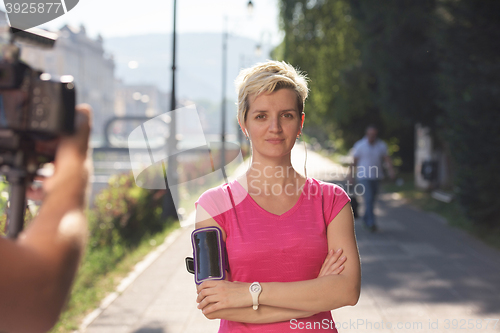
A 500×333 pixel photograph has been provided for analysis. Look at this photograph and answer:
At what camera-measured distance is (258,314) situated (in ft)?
6.06

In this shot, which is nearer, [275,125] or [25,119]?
[25,119]

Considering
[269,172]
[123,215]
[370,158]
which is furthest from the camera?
[370,158]

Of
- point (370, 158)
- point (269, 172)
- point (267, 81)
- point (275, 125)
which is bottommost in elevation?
point (370, 158)

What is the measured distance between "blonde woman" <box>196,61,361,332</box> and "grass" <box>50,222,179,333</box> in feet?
10.2

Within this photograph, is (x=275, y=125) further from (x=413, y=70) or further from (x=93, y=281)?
(x=413, y=70)

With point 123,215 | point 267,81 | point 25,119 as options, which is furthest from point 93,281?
point 25,119

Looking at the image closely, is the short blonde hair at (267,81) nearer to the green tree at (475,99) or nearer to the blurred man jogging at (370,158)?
the blurred man jogging at (370,158)

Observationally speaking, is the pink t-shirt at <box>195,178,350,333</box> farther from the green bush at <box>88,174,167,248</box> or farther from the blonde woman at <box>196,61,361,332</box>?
the green bush at <box>88,174,167,248</box>

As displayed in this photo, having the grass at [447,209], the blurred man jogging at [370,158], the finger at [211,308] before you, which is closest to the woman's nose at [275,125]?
the finger at [211,308]

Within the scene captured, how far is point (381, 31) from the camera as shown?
1505cm

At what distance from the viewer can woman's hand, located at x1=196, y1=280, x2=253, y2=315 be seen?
5.92 ft


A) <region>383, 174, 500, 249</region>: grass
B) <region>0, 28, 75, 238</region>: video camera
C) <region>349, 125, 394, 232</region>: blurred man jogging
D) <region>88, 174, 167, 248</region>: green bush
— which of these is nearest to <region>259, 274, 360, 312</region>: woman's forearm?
<region>0, 28, 75, 238</region>: video camera

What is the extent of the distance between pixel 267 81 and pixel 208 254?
2.24 ft

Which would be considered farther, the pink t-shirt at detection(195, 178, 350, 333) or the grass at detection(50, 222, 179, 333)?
the grass at detection(50, 222, 179, 333)
